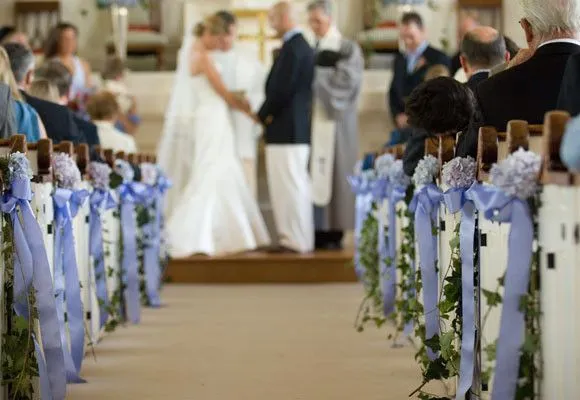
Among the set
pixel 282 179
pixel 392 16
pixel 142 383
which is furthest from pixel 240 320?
pixel 392 16

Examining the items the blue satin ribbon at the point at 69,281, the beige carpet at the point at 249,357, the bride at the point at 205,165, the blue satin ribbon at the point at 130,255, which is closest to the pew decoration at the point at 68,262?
the blue satin ribbon at the point at 69,281

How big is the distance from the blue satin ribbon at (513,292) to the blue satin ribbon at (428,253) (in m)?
1.49

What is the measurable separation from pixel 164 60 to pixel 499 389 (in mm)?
10516

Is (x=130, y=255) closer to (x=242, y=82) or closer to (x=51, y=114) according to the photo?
(x=51, y=114)

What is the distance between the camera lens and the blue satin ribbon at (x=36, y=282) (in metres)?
4.31

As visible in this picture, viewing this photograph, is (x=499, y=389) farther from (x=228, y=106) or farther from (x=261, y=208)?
(x=261, y=208)

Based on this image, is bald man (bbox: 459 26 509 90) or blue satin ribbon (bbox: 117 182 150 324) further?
blue satin ribbon (bbox: 117 182 150 324)

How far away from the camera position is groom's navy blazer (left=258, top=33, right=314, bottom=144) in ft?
33.8

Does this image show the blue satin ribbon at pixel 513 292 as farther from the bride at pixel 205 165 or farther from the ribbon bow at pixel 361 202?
the bride at pixel 205 165

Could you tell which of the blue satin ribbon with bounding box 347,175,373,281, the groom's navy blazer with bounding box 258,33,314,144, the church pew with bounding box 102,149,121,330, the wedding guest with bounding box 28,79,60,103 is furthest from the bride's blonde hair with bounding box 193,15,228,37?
the wedding guest with bounding box 28,79,60,103

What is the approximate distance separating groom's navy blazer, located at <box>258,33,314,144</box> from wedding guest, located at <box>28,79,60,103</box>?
3517 mm

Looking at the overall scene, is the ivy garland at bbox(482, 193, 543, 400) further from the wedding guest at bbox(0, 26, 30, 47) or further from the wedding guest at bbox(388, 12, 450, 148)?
the wedding guest at bbox(388, 12, 450, 148)

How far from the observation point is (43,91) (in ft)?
22.7

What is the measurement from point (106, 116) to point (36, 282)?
457 cm
